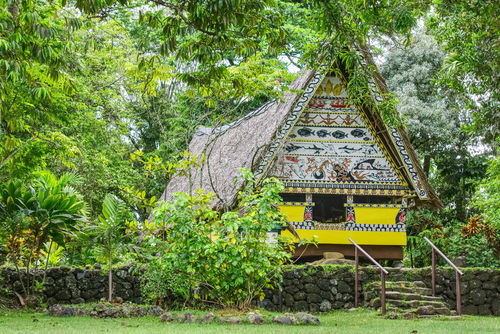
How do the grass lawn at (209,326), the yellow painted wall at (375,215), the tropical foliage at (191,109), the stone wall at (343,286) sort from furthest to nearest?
1. the yellow painted wall at (375,215)
2. the stone wall at (343,286)
3. the grass lawn at (209,326)
4. the tropical foliage at (191,109)

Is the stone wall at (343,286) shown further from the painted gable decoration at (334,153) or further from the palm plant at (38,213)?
the painted gable decoration at (334,153)

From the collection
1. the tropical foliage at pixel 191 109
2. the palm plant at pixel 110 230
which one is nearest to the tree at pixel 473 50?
the tropical foliage at pixel 191 109

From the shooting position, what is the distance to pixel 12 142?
30.5 feet

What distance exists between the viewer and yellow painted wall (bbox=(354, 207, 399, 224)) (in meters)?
13.2

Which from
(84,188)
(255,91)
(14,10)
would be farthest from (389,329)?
(84,188)

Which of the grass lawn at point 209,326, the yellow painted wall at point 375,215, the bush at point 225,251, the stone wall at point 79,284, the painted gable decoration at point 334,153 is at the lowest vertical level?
the grass lawn at point 209,326

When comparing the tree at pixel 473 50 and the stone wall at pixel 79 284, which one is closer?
the tree at pixel 473 50

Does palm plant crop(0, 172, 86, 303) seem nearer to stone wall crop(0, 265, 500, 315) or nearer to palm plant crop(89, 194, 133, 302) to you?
palm plant crop(89, 194, 133, 302)

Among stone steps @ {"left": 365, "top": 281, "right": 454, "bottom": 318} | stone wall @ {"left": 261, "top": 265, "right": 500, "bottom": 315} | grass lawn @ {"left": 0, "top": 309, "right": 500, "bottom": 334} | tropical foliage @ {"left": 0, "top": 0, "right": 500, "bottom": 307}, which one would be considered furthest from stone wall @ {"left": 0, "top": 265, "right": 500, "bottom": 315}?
grass lawn @ {"left": 0, "top": 309, "right": 500, "bottom": 334}

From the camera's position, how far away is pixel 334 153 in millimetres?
13172

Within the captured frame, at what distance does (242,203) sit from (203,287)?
1684 millimetres

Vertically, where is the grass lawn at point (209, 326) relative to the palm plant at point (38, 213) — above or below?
below

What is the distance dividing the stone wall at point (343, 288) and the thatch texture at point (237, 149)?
78.3 inches

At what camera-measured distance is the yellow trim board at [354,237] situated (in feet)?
42.6
